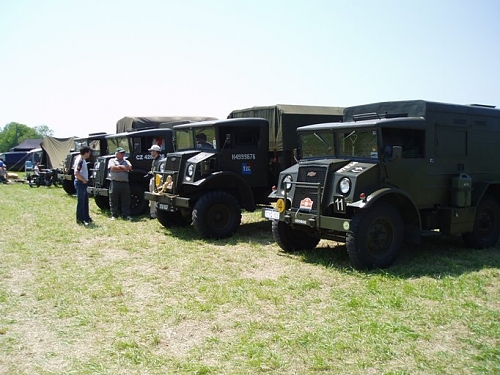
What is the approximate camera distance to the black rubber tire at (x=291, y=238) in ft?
25.6

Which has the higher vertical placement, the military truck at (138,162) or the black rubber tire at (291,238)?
the military truck at (138,162)

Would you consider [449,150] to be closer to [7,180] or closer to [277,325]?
[277,325]

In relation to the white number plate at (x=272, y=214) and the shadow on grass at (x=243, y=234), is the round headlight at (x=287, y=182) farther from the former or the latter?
the shadow on grass at (x=243, y=234)

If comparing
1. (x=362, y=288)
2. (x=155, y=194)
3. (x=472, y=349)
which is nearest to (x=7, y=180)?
(x=155, y=194)

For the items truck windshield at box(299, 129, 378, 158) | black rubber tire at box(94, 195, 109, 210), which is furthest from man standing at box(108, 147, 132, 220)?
truck windshield at box(299, 129, 378, 158)

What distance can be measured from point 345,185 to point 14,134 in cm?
10416

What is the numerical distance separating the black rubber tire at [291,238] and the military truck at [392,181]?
0.02 meters

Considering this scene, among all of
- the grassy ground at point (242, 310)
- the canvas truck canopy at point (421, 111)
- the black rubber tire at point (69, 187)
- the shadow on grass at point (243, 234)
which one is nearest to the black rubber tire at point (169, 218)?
the shadow on grass at point (243, 234)

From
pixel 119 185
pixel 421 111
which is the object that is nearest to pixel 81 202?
pixel 119 185

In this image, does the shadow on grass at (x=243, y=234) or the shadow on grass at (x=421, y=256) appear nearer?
the shadow on grass at (x=421, y=256)

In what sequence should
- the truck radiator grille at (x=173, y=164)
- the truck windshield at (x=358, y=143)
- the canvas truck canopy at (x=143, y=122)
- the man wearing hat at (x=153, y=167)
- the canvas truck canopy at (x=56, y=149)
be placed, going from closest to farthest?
the truck windshield at (x=358, y=143), the truck radiator grille at (x=173, y=164), the man wearing hat at (x=153, y=167), the canvas truck canopy at (x=143, y=122), the canvas truck canopy at (x=56, y=149)

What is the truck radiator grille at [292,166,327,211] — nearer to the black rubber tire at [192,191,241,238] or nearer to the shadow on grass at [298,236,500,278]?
the shadow on grass at [298,236,500,278]

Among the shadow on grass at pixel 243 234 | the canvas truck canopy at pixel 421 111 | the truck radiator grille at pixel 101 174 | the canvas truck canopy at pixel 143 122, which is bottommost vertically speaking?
the shadow on grass at pixel 243 234

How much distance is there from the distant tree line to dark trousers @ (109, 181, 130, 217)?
300 ft
